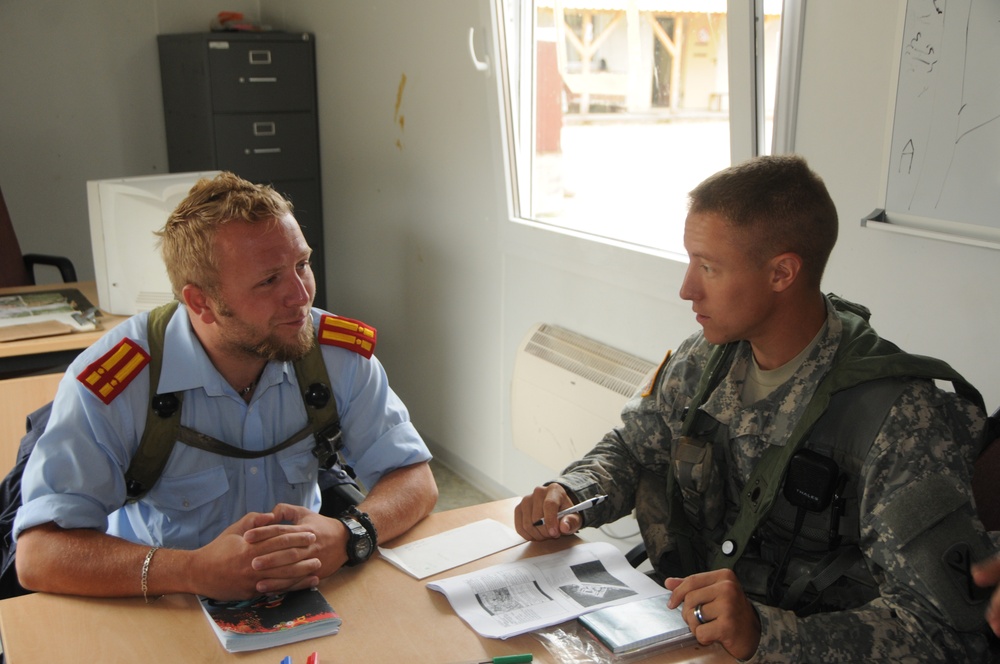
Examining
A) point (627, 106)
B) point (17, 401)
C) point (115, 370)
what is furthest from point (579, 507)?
point (17, 401)

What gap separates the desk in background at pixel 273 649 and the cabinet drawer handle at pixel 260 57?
130 inches

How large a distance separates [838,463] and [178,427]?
1.12 m

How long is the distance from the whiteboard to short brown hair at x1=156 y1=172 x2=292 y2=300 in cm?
123

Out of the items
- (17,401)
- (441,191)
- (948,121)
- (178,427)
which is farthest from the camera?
(441,191)

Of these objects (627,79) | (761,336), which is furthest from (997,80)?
(627,79)

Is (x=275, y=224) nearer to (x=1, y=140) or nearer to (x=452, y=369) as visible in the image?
(x=452, y=369)

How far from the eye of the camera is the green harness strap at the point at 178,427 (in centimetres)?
164

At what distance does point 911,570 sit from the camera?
4.19 feet

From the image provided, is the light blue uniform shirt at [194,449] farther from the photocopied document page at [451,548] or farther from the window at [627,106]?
the window at [627,106]

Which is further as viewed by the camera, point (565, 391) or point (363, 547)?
point (565, 391)

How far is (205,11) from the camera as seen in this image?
4832 mm

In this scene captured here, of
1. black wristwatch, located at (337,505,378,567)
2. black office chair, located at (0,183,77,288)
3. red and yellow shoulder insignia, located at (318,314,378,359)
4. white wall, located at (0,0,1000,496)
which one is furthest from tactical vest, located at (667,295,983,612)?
black office chair, located at (0,183,77,288)

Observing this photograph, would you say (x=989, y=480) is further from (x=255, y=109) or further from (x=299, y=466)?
(x=255, y=109)

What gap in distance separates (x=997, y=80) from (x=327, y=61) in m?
3.28
